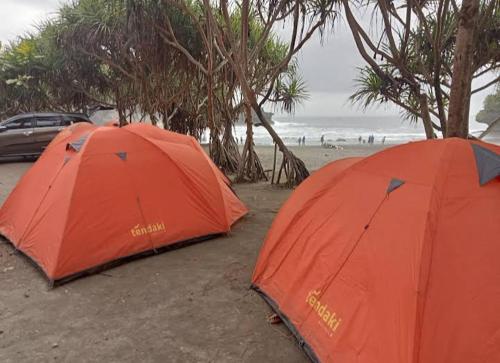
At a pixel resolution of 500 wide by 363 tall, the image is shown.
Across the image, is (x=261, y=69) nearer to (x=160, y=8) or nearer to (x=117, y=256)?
(x=160, y=8)

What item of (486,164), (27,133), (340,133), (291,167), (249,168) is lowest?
(340,133)

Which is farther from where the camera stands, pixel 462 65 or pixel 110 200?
pixel 110 200

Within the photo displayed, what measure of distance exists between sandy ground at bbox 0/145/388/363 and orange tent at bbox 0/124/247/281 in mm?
229

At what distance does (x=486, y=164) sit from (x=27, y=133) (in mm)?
13234

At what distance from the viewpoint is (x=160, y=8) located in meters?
8.71

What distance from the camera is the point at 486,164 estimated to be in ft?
8.29

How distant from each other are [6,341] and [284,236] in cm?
217

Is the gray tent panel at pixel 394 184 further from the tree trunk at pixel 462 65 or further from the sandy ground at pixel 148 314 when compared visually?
the tree trunk at pixel 462 65

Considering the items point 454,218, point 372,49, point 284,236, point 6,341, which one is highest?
point 372,49

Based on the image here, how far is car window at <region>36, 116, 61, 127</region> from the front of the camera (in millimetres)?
13000

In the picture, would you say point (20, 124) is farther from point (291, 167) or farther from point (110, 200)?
point (110, 200)

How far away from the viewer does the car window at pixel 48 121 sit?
42.7 feet

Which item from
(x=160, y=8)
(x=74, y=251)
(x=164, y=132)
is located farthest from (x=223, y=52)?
(x=74, y=251)

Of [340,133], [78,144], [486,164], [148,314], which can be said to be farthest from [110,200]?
[340,133]
